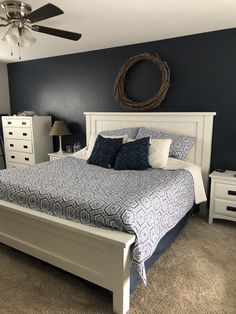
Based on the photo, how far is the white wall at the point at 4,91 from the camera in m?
4.88

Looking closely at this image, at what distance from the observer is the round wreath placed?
3178 mm

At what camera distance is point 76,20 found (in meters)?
2.52

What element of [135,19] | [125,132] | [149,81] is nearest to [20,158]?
[125,132]

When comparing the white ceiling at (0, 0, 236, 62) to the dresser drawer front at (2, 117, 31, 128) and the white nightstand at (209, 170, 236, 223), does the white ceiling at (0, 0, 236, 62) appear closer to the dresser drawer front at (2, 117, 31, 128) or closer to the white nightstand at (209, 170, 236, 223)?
the dresser drawer front at (2, 117, 31, 128)

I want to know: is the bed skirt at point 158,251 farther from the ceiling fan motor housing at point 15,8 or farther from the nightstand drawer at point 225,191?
the ceiling fan motor housing at point 15,8

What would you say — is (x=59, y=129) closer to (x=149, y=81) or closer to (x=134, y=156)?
(x=149, y=81)

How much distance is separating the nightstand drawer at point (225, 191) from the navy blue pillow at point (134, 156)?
0.85 meters

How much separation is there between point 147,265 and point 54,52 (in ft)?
11.7

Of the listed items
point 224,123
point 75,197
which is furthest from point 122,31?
point 75,197


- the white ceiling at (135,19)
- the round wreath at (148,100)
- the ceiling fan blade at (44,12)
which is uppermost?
the white ceiling at (135,19)

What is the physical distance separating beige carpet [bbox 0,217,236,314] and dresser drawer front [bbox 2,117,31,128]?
241cm

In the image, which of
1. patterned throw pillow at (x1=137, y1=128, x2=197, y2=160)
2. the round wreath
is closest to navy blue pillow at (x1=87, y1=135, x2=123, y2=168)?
patterned throw pillow at (x1=137, y1=128, x2=197, y2=160)

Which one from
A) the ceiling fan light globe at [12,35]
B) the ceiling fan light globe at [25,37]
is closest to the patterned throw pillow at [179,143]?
Result: the ceiling fan light globe at [25,37]

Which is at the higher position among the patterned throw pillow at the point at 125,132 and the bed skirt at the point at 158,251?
the patterned throw pillow at the point at 125,132
